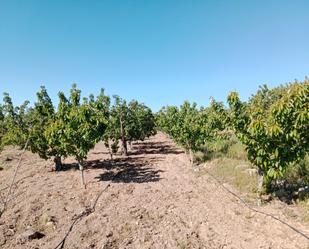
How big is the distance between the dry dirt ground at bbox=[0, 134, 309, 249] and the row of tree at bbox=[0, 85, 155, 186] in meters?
1.88

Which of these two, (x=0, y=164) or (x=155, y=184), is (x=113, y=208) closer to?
(x=155, y=184)

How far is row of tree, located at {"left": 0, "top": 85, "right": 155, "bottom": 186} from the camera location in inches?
490

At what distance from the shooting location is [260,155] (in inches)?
361

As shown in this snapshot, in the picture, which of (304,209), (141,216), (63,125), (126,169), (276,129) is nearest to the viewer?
(276,129)

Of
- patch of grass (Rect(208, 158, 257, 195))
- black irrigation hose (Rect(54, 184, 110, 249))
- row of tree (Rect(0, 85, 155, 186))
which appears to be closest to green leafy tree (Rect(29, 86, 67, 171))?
row of tree (Rect(0, 85, 155, 186))

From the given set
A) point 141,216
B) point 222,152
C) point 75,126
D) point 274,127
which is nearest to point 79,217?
point 141,216

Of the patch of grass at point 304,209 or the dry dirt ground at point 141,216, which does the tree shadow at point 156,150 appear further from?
the patch of grass at point 304,209

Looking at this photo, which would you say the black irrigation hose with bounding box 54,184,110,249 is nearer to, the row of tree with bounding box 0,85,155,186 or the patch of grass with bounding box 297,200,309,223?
the row of tree with bounding box 0,85,155,186

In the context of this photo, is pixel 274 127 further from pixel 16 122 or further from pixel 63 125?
pixel 16 122

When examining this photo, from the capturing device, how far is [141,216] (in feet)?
29.8

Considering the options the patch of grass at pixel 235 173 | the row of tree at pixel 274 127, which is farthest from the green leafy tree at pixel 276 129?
the patch of grass at pixel 235 173

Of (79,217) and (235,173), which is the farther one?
(235,173)

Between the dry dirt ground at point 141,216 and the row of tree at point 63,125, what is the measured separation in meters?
1.88

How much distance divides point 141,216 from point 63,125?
5.88 meters
